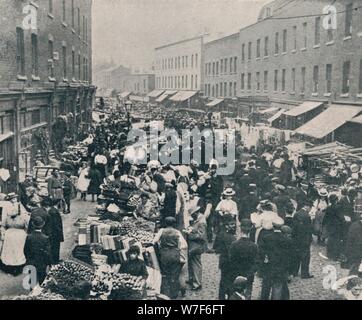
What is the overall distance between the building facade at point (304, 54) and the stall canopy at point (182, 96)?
3132 millimetres

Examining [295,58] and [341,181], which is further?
[295,58]

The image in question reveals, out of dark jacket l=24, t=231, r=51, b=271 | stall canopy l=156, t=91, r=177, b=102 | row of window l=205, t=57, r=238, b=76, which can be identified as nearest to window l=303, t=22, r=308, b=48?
row of window l=205, t=57, r=238, b=76

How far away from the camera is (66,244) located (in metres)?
12.7

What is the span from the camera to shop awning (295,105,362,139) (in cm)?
2133

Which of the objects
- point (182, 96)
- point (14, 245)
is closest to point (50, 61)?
point (14, 245)

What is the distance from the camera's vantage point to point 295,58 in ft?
91.8

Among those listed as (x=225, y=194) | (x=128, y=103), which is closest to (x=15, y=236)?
(x=225, y=194)

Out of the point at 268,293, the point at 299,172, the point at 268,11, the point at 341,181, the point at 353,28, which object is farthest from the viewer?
the point at 268,11

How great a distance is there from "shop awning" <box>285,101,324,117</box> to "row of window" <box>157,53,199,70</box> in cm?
690

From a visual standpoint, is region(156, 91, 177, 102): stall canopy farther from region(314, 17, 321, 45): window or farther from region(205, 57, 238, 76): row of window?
region(314, 17, 321, 45): window

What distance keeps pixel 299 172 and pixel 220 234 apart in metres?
9.85

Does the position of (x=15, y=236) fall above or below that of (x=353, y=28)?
below

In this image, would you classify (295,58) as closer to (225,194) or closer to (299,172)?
(299,172)

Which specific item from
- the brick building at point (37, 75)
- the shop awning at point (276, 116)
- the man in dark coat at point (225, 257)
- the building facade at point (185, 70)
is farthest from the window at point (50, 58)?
the man in dark coat at point (225, 257)
